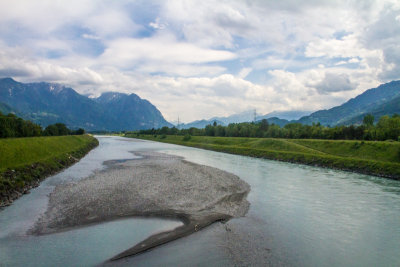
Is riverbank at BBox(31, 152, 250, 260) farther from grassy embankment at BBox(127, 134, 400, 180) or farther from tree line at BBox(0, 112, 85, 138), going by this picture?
tree line at BBox(0, 112, 85, 138)

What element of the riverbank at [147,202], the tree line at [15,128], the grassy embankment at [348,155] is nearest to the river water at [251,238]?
the riverbank at [147,202]

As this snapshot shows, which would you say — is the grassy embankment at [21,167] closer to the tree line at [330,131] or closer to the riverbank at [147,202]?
the riverbank at [147,202]

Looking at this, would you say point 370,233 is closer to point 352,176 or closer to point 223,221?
point 223,221

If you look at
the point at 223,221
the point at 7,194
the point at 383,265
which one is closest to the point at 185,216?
the point at 223,221

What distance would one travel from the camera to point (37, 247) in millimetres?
16281

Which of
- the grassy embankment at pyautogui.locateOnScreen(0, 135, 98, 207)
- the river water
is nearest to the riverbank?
the river water

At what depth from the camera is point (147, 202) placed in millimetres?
26062

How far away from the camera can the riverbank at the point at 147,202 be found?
20120 millimetres

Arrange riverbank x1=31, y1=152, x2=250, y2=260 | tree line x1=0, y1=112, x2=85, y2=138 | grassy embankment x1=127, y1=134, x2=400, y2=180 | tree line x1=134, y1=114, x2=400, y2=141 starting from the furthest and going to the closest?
1. tree line x1=134, y1=114, x2=400, y2=141
2. tree line x1=0, y1=112, x2=85, y2=138
3. grassy embankment x1=127, y1=134, x2=400, y2=180
4. riverbank x1=31, y1=152, x2=250, y2=260

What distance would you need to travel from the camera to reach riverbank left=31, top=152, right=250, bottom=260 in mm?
20120

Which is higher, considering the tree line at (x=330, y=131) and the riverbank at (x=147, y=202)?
the tree line at (x=330, y=131)

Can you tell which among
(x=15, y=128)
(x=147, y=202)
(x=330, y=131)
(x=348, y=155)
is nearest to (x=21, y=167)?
(x=147, y=202)

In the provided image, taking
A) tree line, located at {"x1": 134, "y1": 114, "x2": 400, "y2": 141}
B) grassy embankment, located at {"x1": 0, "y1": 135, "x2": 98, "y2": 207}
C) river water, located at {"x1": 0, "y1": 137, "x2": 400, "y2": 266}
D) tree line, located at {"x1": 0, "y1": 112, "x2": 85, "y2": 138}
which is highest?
tree line, located at {"x1": 134, "y1": 114, "x2": 400, "y2": 141}

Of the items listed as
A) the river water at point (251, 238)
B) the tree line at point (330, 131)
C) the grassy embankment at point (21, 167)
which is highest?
the tree line at point (330, 131)
